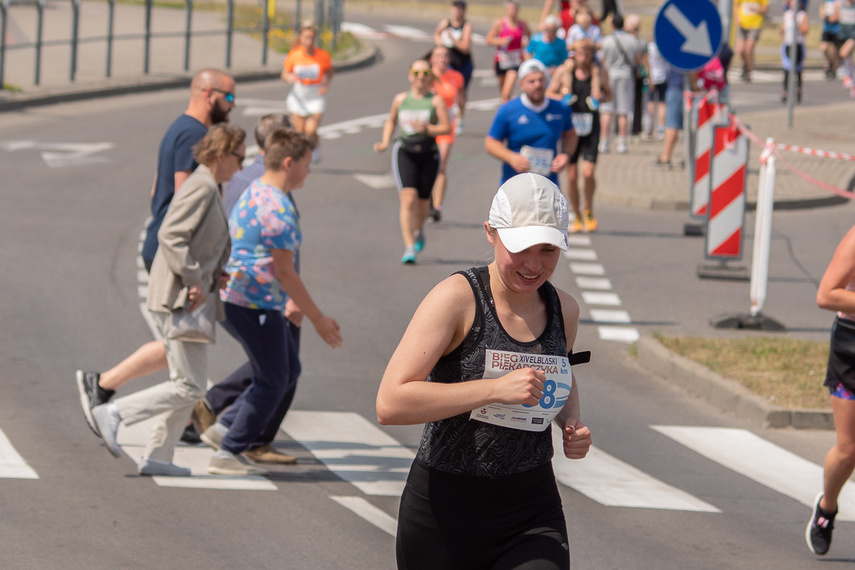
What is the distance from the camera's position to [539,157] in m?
12.2

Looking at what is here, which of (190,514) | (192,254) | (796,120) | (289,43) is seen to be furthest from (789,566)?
(289,43)

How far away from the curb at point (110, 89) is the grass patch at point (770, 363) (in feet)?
49.7

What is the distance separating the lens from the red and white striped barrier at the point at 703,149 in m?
14.6

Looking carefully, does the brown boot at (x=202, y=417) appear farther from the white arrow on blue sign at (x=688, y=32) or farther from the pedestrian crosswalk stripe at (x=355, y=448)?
the white arrow on blue sign at (x=688, y=32)

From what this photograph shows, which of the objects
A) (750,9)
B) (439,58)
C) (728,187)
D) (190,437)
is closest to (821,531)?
(190,437)

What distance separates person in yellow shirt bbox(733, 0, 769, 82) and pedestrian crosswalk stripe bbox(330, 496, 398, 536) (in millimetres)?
25744

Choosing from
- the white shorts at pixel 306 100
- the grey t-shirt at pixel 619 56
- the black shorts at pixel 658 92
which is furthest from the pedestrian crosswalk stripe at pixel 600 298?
the black shorts at pixel 658 92

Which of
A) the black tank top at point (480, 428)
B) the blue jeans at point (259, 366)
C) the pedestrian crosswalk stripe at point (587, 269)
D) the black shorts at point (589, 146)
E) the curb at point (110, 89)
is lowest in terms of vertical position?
the pedestrian crosswalk stripe at point (587, 269)

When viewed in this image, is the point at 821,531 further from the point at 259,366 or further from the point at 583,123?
the point at 583,123

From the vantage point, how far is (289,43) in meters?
34.5

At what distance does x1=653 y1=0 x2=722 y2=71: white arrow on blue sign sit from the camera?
14.8 metres

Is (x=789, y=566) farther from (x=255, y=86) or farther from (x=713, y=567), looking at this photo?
(x=255, y=86)

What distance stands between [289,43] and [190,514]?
1121 inches

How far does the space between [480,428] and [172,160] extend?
4.43 meters
